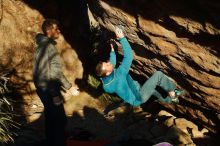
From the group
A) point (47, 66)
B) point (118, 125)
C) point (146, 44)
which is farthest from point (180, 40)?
point (118, 125)

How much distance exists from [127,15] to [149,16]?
45cm

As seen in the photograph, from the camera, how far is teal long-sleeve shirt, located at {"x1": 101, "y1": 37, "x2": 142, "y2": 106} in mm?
6047

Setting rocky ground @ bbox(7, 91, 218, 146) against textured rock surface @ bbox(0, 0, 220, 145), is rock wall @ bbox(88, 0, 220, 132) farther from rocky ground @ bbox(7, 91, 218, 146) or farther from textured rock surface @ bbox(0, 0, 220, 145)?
rocky ground @ bbox(7, 91, 218, 146)

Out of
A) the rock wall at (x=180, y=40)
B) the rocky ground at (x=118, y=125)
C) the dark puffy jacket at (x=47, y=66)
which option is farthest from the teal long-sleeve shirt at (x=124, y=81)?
the rocky ground at (x=118, y=125)

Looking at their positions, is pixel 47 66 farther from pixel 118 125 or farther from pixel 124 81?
pixel 118 125

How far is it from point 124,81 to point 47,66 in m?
1.21

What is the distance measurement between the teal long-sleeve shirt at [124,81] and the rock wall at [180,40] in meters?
0.36

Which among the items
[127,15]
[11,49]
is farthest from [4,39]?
[127,15]

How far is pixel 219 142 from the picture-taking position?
703 cm

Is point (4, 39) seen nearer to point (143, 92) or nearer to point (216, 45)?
point (143, 92)

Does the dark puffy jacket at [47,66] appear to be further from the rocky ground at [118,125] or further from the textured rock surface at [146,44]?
the rocky ground at [118,125]

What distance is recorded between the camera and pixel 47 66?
239 inches

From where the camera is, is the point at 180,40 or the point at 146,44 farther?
the point at 146,44

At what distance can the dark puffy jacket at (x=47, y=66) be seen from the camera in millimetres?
6074
